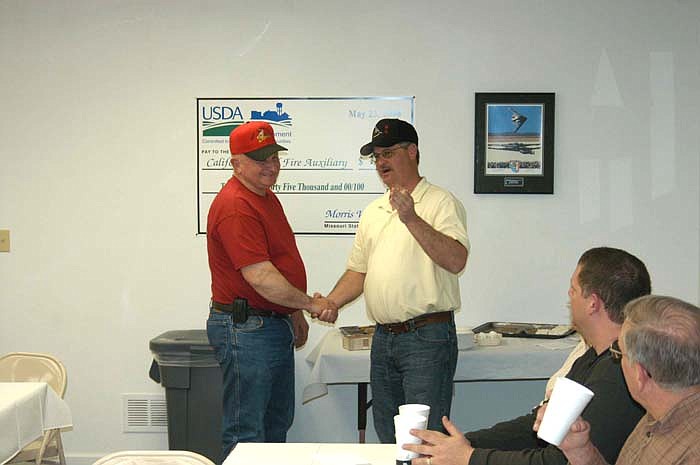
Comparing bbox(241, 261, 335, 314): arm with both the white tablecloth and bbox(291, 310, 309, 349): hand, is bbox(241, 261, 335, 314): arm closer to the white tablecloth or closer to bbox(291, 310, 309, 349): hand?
bbox(291, 310, 309, 349): hand

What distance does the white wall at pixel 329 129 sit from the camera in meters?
4.70

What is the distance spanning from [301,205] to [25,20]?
192cm

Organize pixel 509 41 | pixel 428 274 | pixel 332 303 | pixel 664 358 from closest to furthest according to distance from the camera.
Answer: pixel 664 358 → pixel 428 274 → pixel 332 303 → pixel 509 41

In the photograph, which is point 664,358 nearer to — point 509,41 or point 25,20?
point 509,41

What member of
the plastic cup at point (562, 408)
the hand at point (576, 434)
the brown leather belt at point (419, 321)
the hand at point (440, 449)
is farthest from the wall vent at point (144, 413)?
the plastic cup at point (562, 408)

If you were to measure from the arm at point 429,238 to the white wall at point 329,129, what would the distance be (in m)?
1.49

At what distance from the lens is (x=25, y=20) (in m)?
4.82

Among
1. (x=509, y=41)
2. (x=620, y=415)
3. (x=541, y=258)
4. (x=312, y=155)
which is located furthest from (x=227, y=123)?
(x=620, y=415)

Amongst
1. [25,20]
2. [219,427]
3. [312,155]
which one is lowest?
[219,427]

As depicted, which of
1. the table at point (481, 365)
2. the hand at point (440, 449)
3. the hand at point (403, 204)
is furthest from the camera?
the table at point (481, 365)

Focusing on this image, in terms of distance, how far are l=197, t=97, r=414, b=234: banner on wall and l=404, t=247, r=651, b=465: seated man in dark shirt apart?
243 cm

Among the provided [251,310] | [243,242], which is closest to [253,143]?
[243,242]

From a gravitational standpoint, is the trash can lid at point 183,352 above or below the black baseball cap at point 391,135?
below

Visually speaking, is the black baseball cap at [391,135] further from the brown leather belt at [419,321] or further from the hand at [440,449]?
the hand at [440,449]
